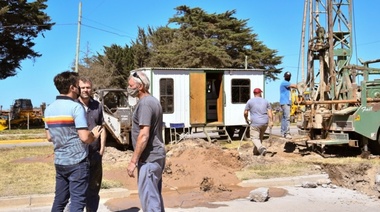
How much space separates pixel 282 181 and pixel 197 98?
24.9 ft

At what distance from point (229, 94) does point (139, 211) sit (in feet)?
33.5

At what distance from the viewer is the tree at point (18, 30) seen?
28352 mm

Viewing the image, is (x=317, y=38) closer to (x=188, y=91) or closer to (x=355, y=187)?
(x=188, y=91)

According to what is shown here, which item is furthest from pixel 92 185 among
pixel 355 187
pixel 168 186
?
pixel 355 187

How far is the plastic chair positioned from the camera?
15281mm

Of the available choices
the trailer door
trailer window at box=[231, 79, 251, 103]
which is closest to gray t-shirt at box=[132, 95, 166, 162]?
the trailer door

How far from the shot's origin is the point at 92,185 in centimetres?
576

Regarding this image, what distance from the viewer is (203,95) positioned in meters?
15.8

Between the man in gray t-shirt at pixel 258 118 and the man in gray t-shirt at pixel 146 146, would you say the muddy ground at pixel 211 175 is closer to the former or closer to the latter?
the man in gray t-shirt at pixel 258 118

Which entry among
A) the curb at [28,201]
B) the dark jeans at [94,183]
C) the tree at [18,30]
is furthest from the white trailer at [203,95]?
the tree at [18,30]

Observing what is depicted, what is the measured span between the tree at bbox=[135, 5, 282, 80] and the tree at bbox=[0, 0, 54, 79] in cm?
1441

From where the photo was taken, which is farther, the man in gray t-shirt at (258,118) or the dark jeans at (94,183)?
the man in gray t-shirt at (258,118)

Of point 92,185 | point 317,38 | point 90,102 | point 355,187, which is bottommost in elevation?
point 355,187

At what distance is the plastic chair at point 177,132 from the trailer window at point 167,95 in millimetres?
536
